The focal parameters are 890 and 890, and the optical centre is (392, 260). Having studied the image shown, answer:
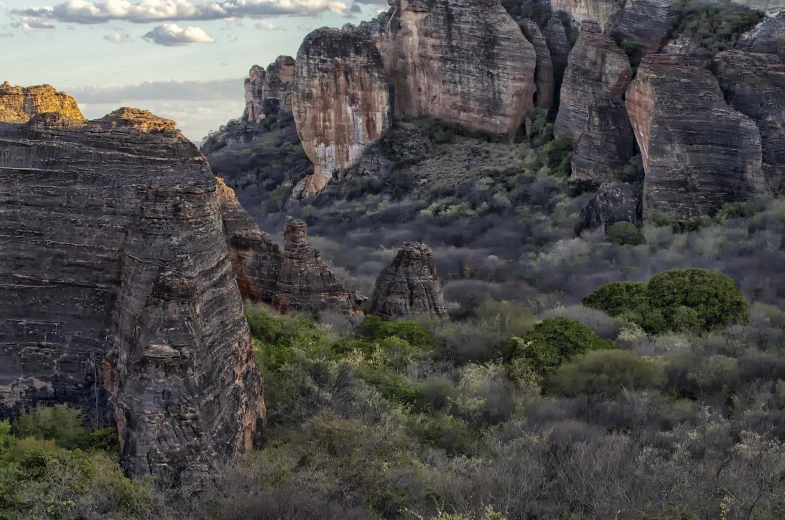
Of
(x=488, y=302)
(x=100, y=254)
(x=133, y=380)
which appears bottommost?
(x=488, y=302)

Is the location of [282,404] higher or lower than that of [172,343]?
lower

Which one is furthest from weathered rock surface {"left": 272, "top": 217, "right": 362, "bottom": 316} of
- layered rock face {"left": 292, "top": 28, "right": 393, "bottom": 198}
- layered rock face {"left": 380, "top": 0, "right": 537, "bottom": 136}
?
layered rock face {"left": 292, "top": 28, "right": 393, "bottom": 198}

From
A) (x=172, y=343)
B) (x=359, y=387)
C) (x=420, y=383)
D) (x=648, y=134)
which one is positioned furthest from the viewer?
(x=648, y=134)

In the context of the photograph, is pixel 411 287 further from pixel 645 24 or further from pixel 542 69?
pixel 542 69

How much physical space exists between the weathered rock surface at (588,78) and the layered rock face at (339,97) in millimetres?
10980

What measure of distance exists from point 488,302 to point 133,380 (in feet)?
57.1

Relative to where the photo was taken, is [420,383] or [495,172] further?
[495,172]

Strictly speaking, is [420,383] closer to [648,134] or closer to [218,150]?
[648,134]

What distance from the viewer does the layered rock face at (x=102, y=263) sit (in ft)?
43.3

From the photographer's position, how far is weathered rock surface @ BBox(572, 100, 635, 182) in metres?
43.0

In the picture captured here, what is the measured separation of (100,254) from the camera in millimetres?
13969

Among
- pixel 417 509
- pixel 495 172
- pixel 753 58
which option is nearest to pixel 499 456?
pixel 417 509

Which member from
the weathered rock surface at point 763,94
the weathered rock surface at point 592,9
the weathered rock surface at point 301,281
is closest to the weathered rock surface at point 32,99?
the weathered rock surface at point 301,281

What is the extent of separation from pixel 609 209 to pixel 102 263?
27.8 meters
